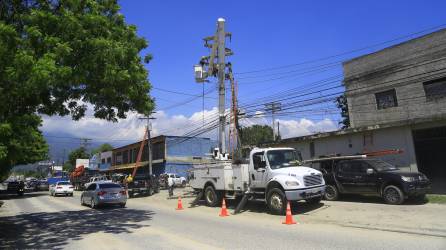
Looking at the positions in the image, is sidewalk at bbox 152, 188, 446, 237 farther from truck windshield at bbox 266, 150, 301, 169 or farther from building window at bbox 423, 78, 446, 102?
building window at bbox 423, 78, 446, 102

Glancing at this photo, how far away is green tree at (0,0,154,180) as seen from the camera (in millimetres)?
9500

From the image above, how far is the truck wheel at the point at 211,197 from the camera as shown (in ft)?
64.7

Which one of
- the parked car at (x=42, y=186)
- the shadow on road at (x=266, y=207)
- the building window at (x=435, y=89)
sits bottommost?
the shadow on road at (x=266, y=207)

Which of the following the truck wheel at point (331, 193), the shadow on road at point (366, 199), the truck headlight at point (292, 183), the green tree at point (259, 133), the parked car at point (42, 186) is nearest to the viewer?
the truck headlight at point (292, 183)

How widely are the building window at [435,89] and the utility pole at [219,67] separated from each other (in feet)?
37.6

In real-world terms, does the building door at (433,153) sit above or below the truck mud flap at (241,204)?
above

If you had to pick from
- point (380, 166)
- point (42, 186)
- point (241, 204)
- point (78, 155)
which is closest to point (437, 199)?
point (380, 166)

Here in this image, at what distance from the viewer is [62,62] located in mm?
10500

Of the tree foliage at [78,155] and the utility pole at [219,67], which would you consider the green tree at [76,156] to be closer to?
the tree foliage at [78,155]

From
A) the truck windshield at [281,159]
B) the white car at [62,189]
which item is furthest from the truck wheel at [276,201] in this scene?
the white car at [62,189]

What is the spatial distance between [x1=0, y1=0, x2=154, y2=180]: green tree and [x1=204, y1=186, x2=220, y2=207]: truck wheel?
23.5ft

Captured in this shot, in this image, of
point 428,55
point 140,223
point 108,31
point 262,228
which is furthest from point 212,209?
point 428,55

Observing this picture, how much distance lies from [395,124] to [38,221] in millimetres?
17061

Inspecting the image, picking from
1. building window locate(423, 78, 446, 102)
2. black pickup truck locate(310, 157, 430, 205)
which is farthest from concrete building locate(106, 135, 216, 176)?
→ black pickup truck locate(310, 157, 430, 205)
